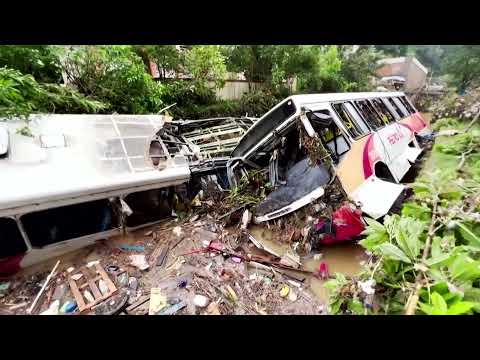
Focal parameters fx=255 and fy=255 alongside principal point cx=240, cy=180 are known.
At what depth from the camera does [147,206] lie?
473cm

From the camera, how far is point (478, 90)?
8.90 meters

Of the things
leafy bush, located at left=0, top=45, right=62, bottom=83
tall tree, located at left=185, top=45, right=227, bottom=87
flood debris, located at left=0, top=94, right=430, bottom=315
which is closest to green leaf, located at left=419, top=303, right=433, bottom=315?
flood debris, located at left=0, top=94, right=430, bottom=315

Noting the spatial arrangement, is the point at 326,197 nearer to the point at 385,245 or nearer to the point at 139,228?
the point at 385,245

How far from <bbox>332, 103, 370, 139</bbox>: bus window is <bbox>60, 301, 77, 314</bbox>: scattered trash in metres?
5.40

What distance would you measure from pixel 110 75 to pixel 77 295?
588 centimetres

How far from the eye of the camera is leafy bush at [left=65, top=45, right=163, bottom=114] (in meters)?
6.83

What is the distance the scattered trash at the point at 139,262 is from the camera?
4.20m

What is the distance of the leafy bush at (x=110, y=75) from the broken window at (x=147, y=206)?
376cm

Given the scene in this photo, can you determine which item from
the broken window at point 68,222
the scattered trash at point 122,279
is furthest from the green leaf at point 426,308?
the broken window at point 68,222
